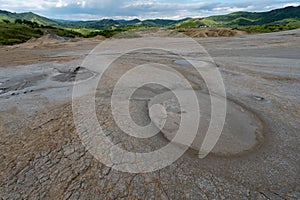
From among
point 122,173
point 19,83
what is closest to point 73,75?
point 19,83

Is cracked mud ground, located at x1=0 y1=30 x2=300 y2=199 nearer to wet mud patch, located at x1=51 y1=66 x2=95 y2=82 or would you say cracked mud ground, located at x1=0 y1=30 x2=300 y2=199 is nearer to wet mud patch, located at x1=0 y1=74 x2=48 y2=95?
wet mud patch, located at x1=0 y1=74 x2=48 y2=95

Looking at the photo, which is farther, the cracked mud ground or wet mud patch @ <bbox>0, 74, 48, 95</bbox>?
wet mud patch @ <bbox>0, 74, 48, 95</bbox>

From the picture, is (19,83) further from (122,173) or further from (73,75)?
(122,173)

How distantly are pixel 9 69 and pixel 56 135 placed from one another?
313 inches

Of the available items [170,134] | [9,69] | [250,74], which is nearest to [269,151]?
[170,134]

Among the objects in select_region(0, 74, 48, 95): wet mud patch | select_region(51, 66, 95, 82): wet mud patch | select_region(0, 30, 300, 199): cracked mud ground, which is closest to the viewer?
select_region(0, 30, 300, 199): cracked mud ground

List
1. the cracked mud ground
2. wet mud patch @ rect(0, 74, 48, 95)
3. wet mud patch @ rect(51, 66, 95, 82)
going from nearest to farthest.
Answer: the cracked mud ground, wet mud patch @ rect(0, 74, 48, 95), wet mud patch @ rect(51, 66, 95, 82)

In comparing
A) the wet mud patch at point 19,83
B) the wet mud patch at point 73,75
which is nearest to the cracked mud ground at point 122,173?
the wet mud patch at point 19,83

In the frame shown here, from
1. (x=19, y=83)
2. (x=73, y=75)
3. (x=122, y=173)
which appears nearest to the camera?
(x=122, y=173)

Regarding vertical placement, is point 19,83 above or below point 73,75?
below

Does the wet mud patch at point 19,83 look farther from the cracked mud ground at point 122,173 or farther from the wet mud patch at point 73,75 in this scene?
the cracked mud ground at point 122,173

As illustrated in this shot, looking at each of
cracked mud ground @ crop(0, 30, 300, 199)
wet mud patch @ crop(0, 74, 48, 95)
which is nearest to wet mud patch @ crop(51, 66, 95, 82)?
wet mud patch @ crop(0, 74, 48, 95)

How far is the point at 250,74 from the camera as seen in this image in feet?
23.9

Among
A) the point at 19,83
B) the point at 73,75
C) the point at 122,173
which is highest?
the point at 73,75
